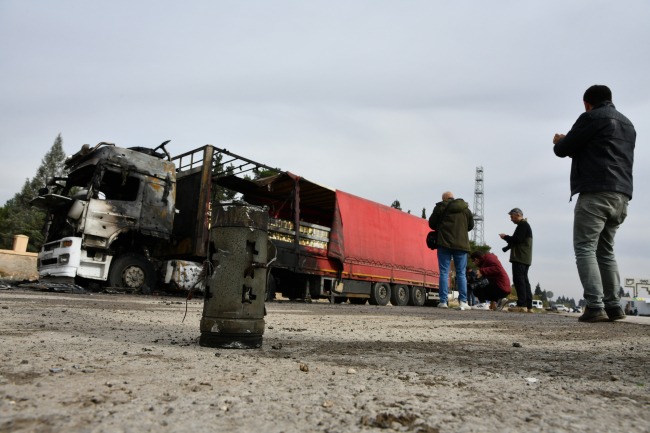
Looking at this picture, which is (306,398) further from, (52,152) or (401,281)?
(52,152)

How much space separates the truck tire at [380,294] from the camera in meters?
12.5

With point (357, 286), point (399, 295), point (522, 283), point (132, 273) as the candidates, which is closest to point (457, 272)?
point (522, 283)

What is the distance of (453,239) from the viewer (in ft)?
28.4

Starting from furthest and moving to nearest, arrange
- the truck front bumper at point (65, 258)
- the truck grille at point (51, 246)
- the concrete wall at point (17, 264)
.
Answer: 1. the concrete wall at point (17, 264)
2. the truck grille at point (51, 246)
3. the truck front bumper at point (65, 258)

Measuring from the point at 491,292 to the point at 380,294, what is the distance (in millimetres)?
3446

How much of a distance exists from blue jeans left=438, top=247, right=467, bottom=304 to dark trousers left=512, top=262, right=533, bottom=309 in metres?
1.19

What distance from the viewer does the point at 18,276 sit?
72.9ft

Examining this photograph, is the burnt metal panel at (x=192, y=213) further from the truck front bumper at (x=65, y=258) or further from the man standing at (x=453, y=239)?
the man standing at (x=453, y=239)

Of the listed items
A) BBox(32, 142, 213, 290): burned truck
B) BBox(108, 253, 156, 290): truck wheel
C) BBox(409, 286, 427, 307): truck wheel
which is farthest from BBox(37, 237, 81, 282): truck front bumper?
BBox(409, 286, 427, 307): truck wheel

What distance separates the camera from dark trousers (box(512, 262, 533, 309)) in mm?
9031

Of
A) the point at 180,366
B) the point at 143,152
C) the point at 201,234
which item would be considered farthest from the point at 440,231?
the point at 180,366

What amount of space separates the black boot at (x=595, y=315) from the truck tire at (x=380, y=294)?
797cm

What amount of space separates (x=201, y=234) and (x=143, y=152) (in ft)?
7.92

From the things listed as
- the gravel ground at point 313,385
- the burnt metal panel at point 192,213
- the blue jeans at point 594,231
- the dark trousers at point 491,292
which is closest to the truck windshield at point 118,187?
the burnt metal panel at point 192,213
